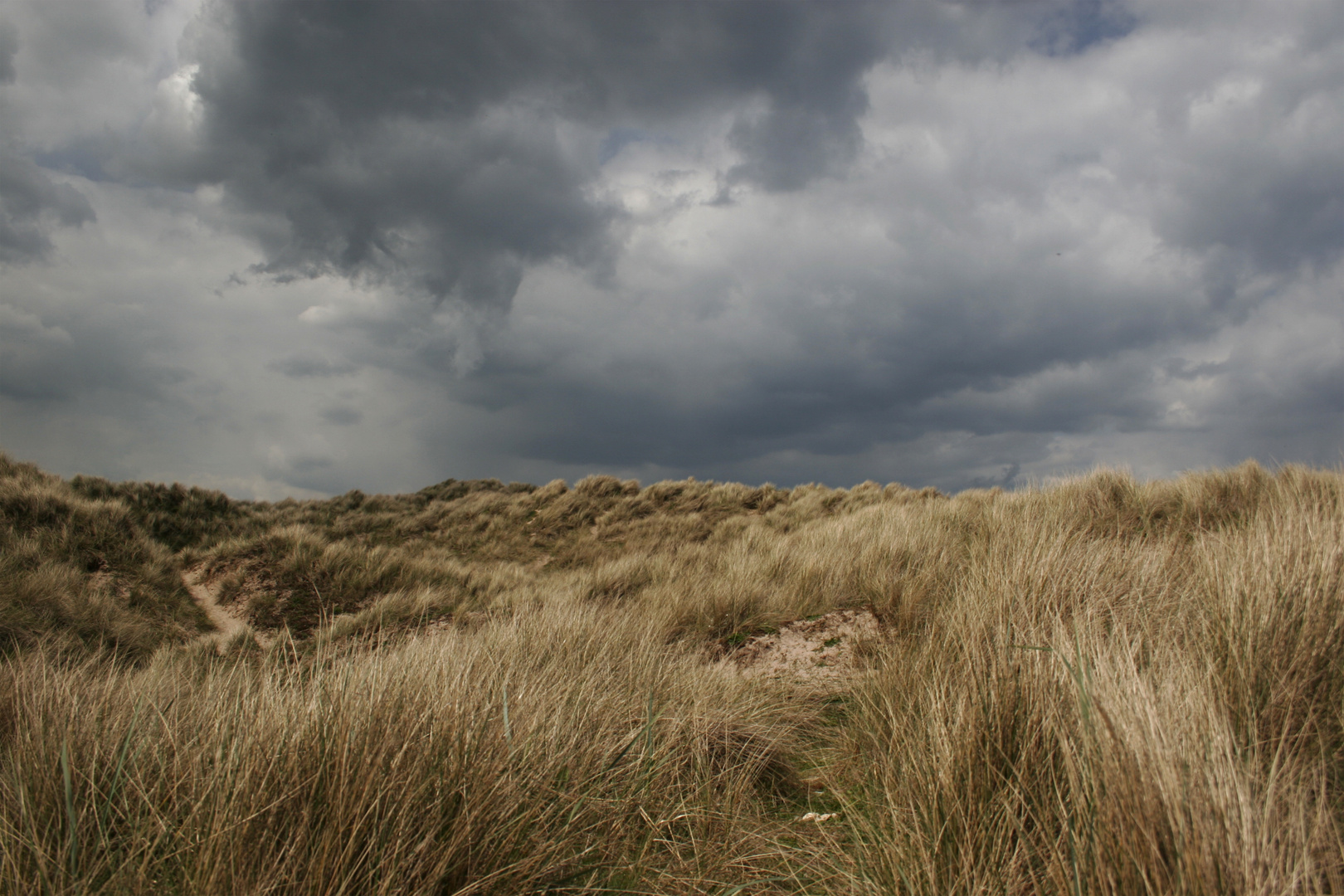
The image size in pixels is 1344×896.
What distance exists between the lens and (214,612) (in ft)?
36.1

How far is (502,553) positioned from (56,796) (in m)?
16.4

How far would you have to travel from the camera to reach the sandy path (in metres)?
9.77

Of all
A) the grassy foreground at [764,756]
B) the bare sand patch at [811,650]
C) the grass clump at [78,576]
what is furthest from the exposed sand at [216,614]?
the bare sand patch at [811,650]

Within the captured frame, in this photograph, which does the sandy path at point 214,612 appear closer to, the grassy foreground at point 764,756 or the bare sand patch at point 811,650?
the grassy foreground at point 764,756

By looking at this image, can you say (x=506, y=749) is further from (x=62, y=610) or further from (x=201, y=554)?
(x=201, y=554)

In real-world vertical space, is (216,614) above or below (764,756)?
below

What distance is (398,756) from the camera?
1.94 meters

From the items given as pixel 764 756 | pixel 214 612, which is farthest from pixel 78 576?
pixel 764 756

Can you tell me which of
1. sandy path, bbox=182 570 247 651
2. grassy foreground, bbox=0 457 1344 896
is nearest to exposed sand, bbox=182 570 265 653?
sandy path, bbox=182 570 247 651

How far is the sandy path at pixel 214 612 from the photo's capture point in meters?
9.77

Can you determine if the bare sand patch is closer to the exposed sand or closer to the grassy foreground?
the grassy foreground

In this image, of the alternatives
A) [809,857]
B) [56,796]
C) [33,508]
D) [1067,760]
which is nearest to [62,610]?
[33,508]

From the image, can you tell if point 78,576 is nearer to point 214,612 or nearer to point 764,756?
point 214,612

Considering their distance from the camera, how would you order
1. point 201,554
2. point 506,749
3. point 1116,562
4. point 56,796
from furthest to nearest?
point 201,554, point 1116,562, point 506,749, point 56,796
